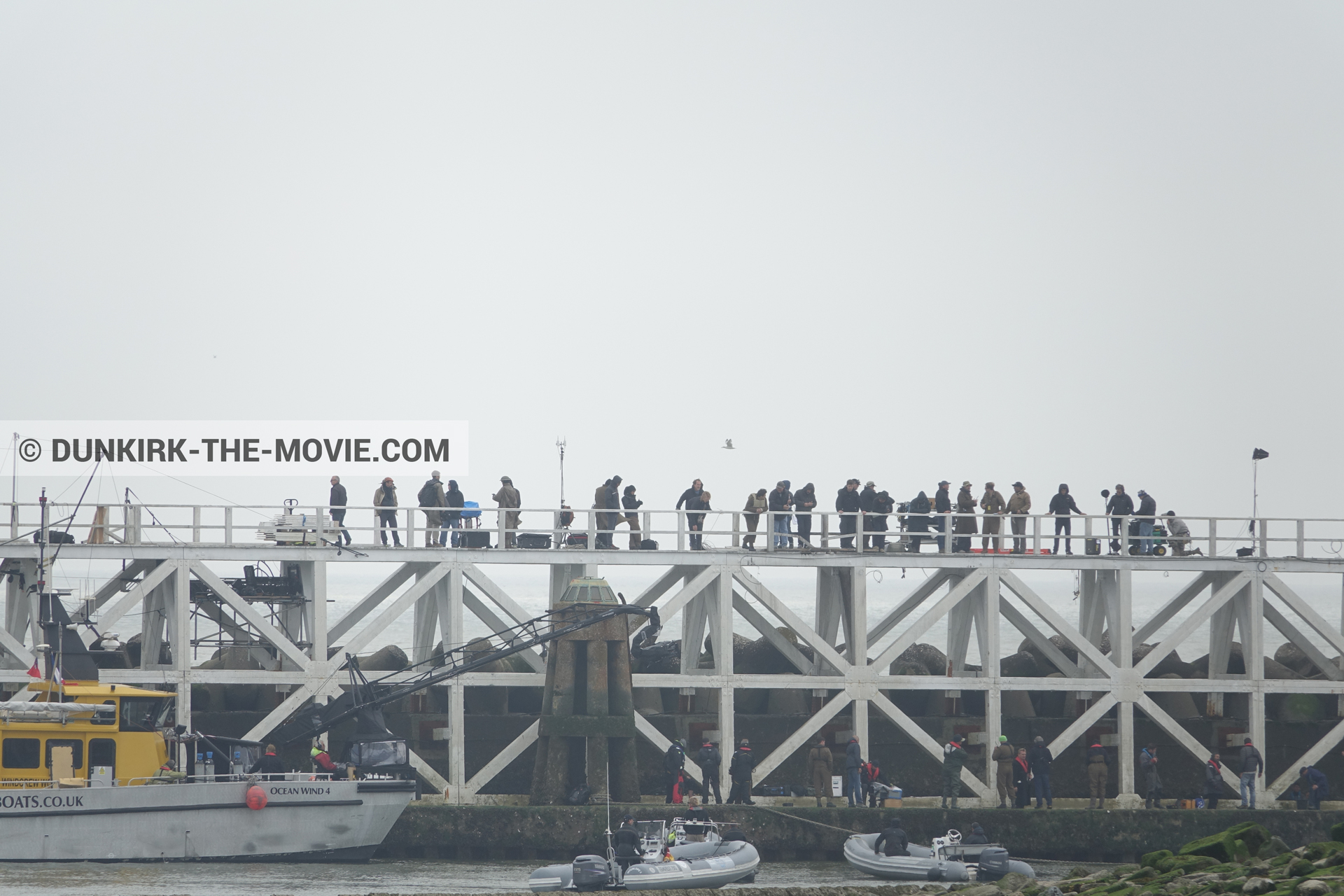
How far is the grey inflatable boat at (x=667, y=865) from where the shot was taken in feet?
88.3

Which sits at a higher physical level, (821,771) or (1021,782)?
(821,771)

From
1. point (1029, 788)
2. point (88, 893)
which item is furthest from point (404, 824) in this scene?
point (1029, 788)

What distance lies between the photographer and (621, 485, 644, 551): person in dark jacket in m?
34.3

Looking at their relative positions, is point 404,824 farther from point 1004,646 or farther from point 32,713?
point 1004,646

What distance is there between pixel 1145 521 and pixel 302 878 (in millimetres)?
18410

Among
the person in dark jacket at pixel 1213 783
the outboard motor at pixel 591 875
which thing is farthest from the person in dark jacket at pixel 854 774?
the outboard motor at pixel 591 875

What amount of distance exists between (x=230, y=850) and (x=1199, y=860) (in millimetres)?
15417

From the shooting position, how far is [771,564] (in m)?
34.1

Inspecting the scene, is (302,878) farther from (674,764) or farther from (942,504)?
(942,504)

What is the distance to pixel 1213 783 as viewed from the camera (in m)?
34.2

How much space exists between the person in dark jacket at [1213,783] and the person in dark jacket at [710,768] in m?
9.48

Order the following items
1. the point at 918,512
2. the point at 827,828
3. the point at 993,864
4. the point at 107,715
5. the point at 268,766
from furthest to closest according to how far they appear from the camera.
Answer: the point at 918,512 < the point at 827,828 < the point at 268,766 < the point at 993,864 < the point at 107,715

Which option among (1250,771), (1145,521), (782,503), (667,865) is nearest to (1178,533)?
(1145,521)

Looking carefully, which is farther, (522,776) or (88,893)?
(522,776)
